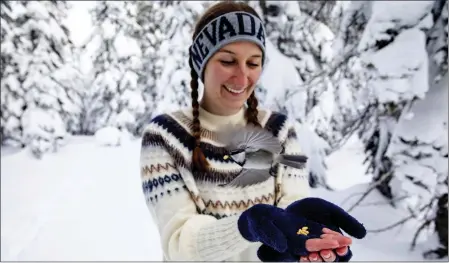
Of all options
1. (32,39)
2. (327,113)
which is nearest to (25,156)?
(32,39)

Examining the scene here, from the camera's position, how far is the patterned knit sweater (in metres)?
0.46

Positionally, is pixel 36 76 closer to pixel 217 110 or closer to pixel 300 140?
pixel 300 140

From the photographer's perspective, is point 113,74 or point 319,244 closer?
point 319,244

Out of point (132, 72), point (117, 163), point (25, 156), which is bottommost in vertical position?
point (25, 156)

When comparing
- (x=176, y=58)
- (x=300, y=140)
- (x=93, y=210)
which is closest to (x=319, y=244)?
(x=300, y=140)

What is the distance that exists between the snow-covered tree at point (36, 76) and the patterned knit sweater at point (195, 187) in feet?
10.6

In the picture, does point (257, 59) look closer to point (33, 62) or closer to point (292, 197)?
point (292, 197)

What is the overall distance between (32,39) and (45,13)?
1.23ft

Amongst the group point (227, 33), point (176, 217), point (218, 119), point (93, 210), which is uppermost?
point (227, 33)

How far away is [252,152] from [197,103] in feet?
0.39

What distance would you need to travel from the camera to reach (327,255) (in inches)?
12.8

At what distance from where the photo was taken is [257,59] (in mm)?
490

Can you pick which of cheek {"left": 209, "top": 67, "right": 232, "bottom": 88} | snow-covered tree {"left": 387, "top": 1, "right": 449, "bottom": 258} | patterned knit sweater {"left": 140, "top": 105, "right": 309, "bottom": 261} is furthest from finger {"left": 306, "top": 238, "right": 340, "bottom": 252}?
snow-covered tree {"left": 387, "top": 1, "right": 449, "bottom": 258}

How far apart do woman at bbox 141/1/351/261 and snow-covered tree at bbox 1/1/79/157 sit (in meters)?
3.21
